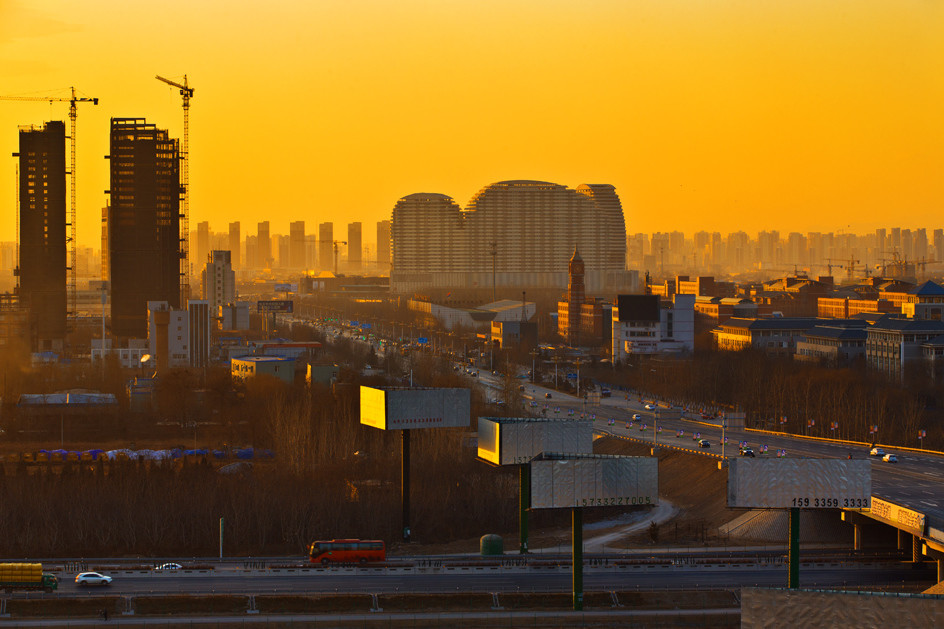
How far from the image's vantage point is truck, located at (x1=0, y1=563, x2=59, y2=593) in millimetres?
14281

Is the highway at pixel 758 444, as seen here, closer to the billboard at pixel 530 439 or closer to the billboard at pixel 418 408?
the billboard at pixel 530 439

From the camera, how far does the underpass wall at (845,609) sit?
858 cm

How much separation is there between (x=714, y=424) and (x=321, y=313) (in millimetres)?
50527

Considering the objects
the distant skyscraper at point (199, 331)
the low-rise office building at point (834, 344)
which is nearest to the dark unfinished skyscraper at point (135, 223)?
the distant skyscraper at point (199, 331)

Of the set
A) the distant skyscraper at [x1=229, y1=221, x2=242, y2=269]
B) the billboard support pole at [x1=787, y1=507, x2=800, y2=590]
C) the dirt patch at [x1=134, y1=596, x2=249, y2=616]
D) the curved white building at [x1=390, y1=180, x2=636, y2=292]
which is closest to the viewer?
the billboard support pole at [x1=787, y1=507, x2=800, y2=590]

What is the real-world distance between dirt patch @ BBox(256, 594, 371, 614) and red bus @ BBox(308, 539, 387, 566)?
6.64ft

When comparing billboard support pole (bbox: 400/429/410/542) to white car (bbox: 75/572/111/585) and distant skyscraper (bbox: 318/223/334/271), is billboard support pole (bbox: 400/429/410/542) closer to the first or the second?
white car (bbox: 75/572/111/585)

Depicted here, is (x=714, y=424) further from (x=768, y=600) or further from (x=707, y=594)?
(x=768, y=600)

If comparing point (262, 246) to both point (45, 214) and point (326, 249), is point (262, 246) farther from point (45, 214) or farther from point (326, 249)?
point (45, 214)

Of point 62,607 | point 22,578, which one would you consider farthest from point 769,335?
A: point 62,607

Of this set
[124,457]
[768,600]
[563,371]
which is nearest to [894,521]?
[768,600]

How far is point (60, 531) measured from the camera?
59.2ft

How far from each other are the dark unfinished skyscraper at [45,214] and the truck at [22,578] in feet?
121

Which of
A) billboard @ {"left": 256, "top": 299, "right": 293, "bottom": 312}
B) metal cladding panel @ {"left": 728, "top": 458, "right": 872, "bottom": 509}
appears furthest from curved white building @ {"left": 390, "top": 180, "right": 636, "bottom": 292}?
metal cladding panel @ {"left": 728, "top": 458, "right": 872, "bottom": 509}
